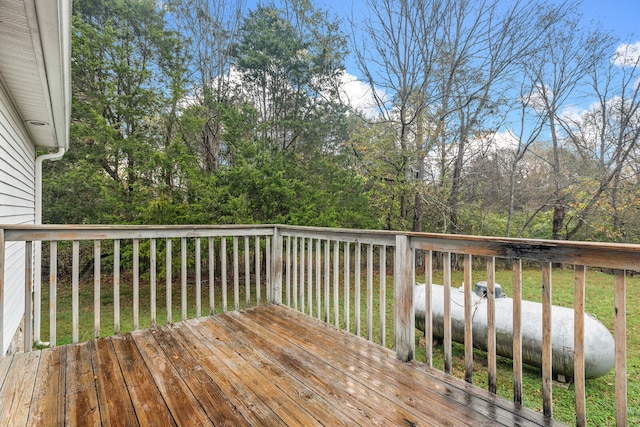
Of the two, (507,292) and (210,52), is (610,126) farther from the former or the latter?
(210,52)

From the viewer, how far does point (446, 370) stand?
2.11 meters

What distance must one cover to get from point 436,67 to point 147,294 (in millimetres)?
9115

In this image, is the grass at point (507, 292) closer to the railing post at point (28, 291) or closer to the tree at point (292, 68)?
the railing post at point (28, 291)

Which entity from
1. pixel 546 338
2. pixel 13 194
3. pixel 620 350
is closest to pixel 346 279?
pixel 546 338

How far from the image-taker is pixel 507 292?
277 inches

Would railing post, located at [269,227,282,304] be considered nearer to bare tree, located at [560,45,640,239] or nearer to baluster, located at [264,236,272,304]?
baluster, located at [264,236,272,304]

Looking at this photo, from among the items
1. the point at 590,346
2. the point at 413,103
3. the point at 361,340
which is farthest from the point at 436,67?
the point at 361,340

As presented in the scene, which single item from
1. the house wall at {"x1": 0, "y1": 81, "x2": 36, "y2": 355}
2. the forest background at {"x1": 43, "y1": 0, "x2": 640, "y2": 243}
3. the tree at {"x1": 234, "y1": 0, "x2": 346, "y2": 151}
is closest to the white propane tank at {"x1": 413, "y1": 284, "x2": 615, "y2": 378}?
the forest background at {"x1": 43, "y1": 0, "x2": 640, "y2": 243}

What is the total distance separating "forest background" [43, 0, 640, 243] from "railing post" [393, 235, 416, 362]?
4560mm

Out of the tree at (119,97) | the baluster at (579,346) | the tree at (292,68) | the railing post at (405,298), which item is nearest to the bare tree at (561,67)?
the tree at (292,68)

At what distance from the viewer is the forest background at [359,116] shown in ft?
24.3

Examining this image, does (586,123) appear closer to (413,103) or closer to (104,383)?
(413,103)

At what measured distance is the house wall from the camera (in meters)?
2.97

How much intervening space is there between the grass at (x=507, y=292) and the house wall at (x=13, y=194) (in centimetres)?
180
